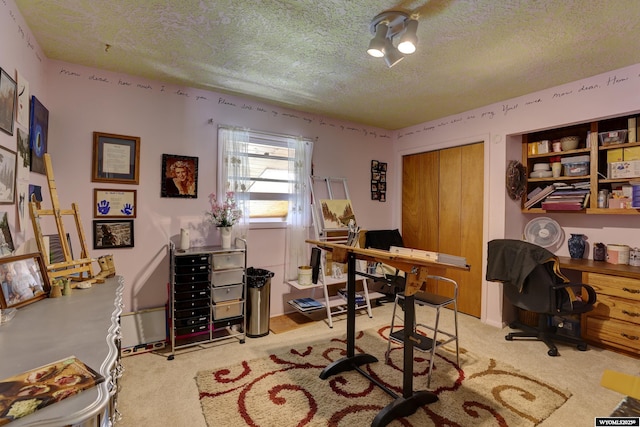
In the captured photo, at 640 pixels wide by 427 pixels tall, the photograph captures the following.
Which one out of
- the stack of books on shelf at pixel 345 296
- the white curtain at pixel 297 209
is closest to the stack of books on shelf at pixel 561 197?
the stack of books on shelf at pixel 345 296

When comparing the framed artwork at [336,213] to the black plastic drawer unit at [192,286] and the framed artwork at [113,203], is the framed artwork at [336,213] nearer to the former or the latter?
the black plastic drawer unit at [192,286]

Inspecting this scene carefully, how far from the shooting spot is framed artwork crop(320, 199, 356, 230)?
396 centimetres

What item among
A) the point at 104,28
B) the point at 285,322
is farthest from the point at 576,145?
the point at 104,28

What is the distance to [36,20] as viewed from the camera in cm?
206

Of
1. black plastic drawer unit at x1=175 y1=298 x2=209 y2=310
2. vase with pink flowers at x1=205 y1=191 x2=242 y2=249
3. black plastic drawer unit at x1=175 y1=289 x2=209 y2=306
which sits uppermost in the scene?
vase with pink flowers at x1=205 y1=191 x2=242 y2=249

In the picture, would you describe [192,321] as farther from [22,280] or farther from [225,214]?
[22,280]

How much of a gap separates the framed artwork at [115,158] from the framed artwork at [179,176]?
24 centimetres

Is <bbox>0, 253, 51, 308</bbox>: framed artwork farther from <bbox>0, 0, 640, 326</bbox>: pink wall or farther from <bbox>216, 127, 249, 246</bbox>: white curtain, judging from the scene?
<bbox>216, 127, 249, 246</bbox>: white curtain

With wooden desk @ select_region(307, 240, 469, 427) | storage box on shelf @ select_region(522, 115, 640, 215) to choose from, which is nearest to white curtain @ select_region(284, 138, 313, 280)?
wooden desk @ select_region(307, 240, 469, 427)

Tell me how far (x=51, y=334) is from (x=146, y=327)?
1894mm

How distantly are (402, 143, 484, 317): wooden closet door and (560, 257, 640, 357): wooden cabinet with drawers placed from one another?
3.35ft

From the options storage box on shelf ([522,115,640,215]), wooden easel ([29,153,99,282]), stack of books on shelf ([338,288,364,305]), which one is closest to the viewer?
wooden easel ([29,153,99,282])

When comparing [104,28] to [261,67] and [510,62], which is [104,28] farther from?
[510,62]

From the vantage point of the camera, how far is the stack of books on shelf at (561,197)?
10.5ft
